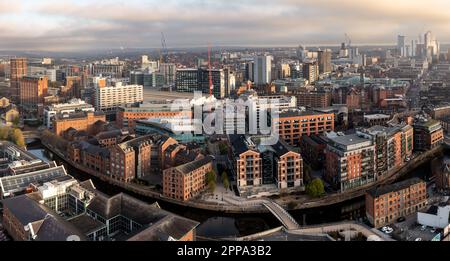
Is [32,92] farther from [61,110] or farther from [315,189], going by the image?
[315,189]

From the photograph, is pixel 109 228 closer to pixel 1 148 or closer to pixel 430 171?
pixel 1 148

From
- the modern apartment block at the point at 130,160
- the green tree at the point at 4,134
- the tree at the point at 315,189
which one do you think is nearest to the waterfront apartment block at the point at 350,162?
the tree at the point at 315,189

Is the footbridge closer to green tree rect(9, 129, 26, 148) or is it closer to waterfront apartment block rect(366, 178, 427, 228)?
waterfront apartment block rect(366, 178, 427, 228)

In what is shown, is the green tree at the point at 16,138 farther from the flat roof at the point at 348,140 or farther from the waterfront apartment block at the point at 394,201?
the waterfront apartment block at the point at 394,201

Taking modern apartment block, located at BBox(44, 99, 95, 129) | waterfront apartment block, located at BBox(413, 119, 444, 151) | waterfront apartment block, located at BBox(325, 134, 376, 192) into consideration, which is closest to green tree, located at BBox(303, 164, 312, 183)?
waterfront apartment block, located at BBox(325, 134, 376, 192)

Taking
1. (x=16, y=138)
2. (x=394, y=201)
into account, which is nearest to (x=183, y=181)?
(x=394, y=201)
